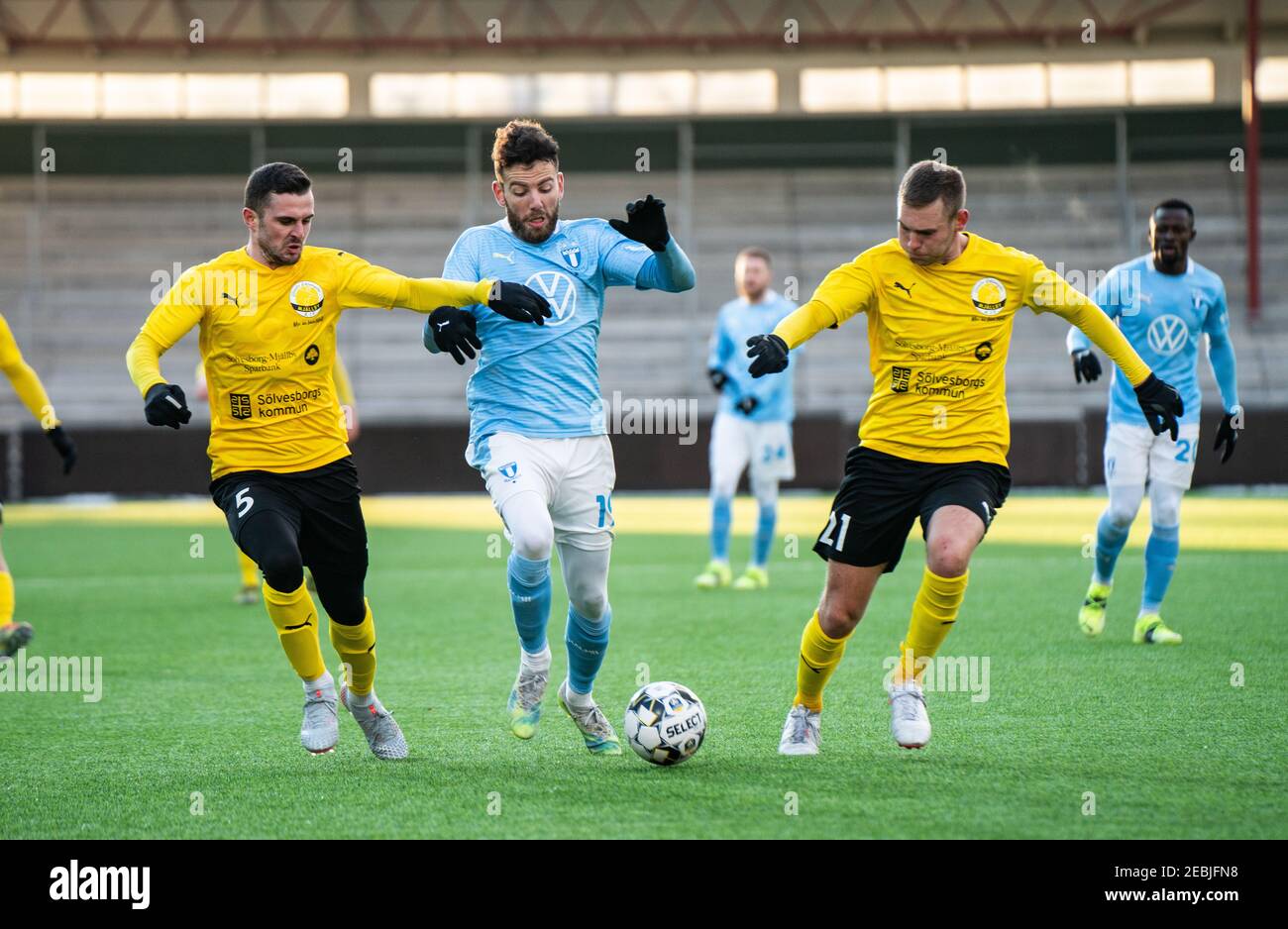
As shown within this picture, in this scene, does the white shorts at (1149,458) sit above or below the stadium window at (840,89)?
below

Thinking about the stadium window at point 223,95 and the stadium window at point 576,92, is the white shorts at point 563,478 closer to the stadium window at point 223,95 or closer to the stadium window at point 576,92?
the stadium window at point 576,92

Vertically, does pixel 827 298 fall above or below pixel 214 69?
below

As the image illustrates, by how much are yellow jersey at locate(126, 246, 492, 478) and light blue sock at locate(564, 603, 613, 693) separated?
1.11 meters

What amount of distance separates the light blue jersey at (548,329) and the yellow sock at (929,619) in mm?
1355

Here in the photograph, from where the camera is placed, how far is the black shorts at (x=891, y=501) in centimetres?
539

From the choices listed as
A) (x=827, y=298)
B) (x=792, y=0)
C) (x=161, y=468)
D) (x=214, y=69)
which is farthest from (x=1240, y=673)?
(x=214, y=69)

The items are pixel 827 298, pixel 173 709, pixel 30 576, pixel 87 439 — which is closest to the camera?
pixel 827 298

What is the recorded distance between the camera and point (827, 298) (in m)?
5.40

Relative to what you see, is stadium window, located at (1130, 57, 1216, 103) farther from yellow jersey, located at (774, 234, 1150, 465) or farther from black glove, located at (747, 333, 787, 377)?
black glove, located at (747, 333, 787, 377)

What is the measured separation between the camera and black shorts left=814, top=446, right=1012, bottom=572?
5.39 meters

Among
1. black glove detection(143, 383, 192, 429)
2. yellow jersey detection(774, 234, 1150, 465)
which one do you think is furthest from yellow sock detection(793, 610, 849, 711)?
black glove detection(143, 383, 192, 429)

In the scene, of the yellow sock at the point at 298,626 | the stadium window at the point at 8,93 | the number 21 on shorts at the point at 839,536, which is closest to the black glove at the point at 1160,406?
the number 21 on shorts at the point at 839,536
